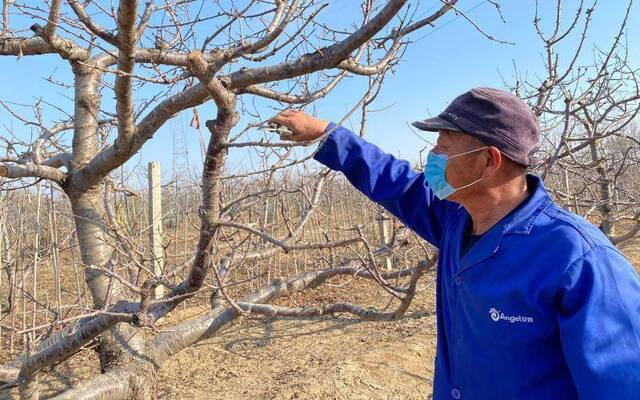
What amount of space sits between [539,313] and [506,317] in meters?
0.08

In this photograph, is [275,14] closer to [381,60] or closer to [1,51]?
[381,60]

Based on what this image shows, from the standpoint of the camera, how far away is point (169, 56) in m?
1.88

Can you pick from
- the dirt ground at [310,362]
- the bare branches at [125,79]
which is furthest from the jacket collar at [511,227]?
the dirt ground at [310,362]

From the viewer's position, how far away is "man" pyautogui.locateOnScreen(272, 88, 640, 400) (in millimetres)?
1046

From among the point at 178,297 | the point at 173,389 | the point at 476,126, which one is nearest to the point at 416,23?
the point at 476,126

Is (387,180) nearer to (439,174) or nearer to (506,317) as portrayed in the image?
(439,174)

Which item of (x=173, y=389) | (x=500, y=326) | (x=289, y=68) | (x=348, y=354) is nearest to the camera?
(x=500, y=326)

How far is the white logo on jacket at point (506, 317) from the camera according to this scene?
45.9 inches

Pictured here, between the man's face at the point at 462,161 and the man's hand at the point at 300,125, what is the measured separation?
486 millimetres

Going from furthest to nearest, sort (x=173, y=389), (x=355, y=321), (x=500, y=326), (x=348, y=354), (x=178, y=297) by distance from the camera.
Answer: (x=355, y=321)
(x=348, y=354)
(x=173, y=389)
(x=178, y=297)
(x=500, y=326)

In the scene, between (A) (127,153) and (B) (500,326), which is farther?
(A) (127,153)

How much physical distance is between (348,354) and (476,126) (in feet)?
11.8

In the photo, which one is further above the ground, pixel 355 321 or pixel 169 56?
pixel 169 56

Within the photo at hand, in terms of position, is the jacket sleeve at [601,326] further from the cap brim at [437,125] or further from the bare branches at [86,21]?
the bare branches at [86,21]
